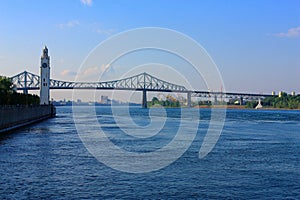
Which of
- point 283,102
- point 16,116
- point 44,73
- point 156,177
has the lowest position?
point 156,177

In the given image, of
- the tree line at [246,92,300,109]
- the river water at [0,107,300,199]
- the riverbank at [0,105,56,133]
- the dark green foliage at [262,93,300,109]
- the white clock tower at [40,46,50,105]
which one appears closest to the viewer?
the river water at [0,107,300,199]

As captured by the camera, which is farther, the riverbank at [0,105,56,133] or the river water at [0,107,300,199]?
the riverbank at [0,105,56,133]

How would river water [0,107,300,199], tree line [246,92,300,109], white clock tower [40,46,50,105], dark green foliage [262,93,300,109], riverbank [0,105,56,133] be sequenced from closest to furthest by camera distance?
river water [0,107,300,199], riverbank [0,105,56,133], white clock tower [40,46,50,105], dark green foliage [262,93,300,109], tree line [246,92,300,109]

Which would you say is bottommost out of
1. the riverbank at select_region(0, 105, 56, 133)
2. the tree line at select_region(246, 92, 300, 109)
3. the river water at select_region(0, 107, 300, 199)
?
the river water at select_region(0, 107, 300, 199)

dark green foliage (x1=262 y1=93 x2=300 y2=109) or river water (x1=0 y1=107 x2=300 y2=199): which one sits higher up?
dark green foliage (x1=262 y1=93 x2=300 y2=109)

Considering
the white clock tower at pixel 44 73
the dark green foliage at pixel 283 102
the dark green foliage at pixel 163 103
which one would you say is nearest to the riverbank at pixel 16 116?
the white clock tower at pixel 44 73

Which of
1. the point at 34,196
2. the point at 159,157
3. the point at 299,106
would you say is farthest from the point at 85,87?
the point at 34,196

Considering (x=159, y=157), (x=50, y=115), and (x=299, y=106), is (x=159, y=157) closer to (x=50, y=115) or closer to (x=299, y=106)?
(x=50, y=115)

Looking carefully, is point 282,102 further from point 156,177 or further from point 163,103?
point 156,177

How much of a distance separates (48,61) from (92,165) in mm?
55984

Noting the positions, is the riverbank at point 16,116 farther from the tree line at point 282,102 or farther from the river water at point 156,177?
the tree line at point 282,102

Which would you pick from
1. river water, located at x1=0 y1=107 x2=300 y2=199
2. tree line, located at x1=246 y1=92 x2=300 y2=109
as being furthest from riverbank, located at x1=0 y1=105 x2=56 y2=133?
tree line, located at x1=246 y1=92 x2=300 y2=109

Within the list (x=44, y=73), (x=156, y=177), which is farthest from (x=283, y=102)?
(x=156, y=177)

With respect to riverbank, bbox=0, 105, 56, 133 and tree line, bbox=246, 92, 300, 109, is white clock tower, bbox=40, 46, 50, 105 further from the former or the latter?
tree line, bbox=246, 92, 300, 109
